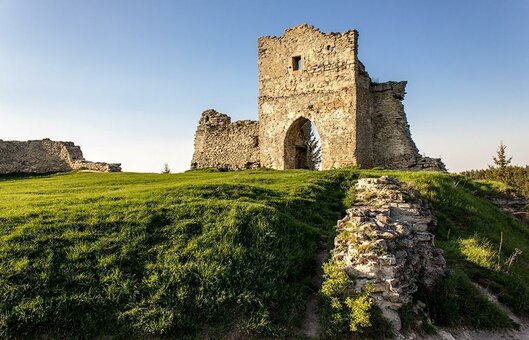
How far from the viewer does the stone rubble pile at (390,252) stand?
24.3ft

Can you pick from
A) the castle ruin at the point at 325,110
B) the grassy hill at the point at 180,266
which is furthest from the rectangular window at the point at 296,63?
the grassy hill at the point at 180,266

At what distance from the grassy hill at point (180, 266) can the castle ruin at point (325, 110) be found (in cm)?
996

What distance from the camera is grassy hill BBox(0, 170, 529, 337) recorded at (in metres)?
6.75

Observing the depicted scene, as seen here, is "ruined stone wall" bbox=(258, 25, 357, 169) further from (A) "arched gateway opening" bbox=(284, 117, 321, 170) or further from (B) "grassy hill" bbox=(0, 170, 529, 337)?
(B) "grassy hill" bbox=(0, 170, 529, 337)

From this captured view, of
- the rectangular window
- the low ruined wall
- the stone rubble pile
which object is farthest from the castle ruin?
the stone rubble pile

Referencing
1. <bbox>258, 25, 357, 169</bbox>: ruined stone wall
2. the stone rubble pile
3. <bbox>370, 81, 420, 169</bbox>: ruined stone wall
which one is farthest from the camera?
<bbox>370, 81, 420, 169</bbox>: ruined stone wall

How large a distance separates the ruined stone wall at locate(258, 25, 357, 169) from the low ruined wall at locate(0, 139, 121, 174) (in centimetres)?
1179

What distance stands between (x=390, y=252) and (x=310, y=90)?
14.9 metres

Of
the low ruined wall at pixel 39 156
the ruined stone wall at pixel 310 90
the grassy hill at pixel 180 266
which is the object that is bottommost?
the grassy hill at pixel 180 266

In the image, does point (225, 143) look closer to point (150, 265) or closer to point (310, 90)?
point (310, 90)

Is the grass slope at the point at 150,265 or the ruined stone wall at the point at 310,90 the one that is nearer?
the grass slope at the point at 150,265

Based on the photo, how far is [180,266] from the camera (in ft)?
25.1

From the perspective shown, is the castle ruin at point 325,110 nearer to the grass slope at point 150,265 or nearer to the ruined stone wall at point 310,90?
the ruined stone wall at point 310,90

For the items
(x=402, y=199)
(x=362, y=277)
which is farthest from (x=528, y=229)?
(x=362, y=277)
